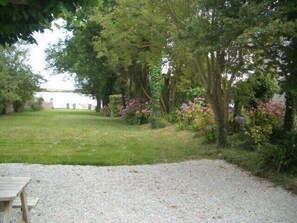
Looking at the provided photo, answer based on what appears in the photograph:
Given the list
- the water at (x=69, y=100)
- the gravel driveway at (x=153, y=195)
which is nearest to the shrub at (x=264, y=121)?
the gravel driveway at (x=153, y=195)

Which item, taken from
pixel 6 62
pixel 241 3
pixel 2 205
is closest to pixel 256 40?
pixel 241 3

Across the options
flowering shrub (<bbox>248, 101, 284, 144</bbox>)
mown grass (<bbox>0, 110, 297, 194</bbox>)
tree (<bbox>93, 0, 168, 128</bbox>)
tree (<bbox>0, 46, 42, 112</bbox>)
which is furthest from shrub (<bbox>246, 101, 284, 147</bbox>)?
tree (<bbox>0, 46, 42, 112</bbox>)

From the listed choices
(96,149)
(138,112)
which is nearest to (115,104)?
(138,112)

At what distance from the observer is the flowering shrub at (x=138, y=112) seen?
20.6 m

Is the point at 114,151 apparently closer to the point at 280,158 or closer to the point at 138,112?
the point at 280,158

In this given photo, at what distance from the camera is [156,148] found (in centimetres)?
1094

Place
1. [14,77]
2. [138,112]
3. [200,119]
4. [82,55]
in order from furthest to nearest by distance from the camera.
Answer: [14,77] → [82,55] → [138,112] → [200,119]

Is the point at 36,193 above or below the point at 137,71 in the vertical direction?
below

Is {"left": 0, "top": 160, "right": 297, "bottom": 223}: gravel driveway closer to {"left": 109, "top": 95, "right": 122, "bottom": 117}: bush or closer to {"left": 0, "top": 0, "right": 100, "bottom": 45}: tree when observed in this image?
{"left": 0, "top": 0, "right": 100, "bottom": 45}: tree

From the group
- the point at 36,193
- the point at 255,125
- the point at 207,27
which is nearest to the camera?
the point at 36,193

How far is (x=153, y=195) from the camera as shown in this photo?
5.98 m

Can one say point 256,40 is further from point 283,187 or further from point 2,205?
point 2,205

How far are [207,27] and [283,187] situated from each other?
3.03 m

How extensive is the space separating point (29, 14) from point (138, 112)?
16.6 metres
